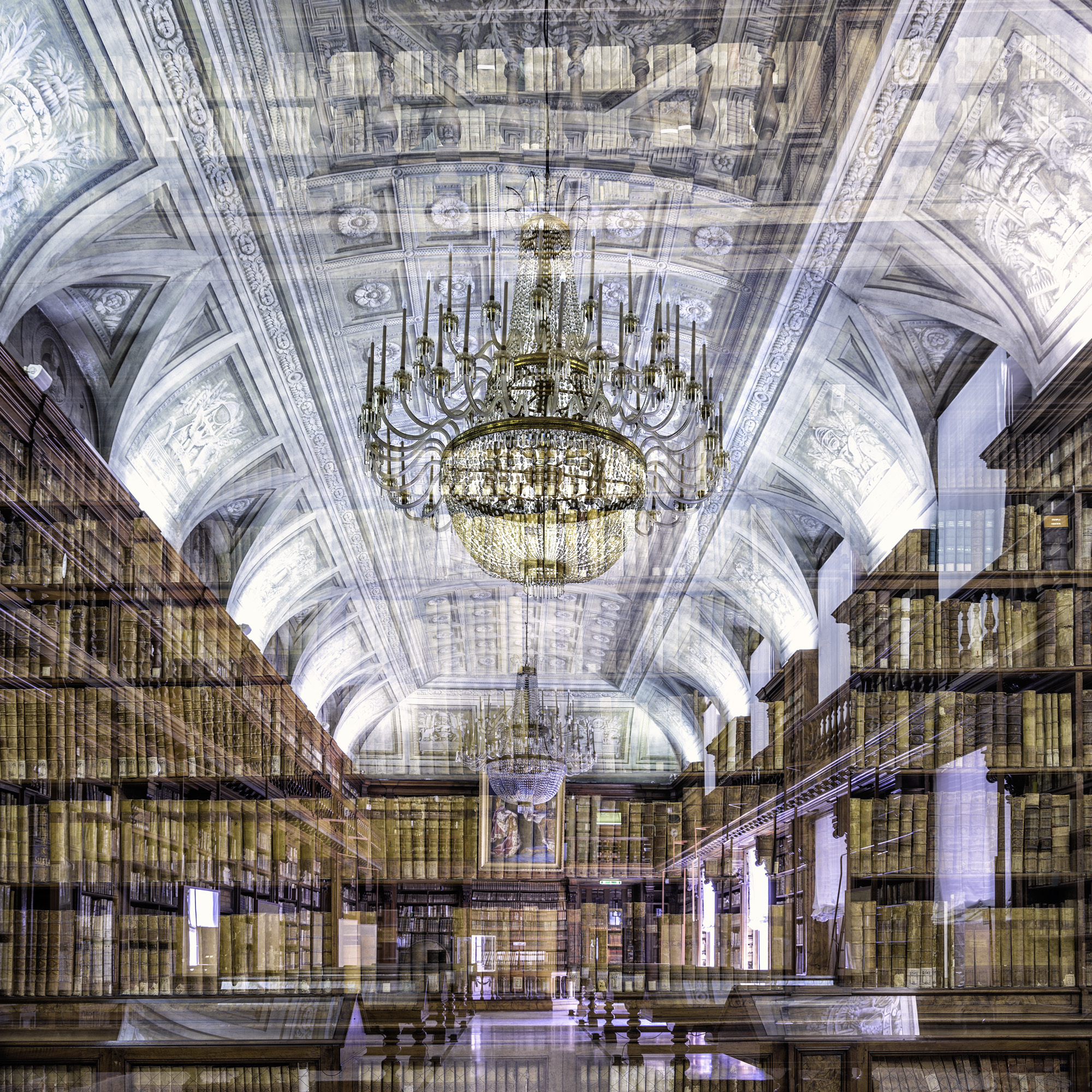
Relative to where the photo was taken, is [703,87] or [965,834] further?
[965,834]

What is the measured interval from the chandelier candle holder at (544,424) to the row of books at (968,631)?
695 millimetres

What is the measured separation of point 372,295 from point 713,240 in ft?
3.64

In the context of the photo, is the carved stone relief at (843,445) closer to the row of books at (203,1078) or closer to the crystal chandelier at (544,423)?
Result: the crystal chandelier at (544,423)

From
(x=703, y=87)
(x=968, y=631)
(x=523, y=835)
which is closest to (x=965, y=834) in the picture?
(x=968, y=631)

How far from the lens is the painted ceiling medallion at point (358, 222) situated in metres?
3.31

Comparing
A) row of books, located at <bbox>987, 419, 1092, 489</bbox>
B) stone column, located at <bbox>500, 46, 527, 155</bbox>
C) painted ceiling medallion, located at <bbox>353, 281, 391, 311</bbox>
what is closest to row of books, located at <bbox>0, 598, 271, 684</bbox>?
painted ceiling medallion, located at <bbox>353, 281, 391, 311</bbox>

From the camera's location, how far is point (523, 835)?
10.9 ft

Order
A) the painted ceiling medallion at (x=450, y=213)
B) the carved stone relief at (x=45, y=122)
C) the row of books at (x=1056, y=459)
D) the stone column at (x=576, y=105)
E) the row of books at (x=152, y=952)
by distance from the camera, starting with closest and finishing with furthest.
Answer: the carved stone relief at (x=45, y=122)
the stone column at (x=576, y=105)
the row of books at (x=152, y=952)
the painted ceiling medallion at (x=450, y=213)
the row of books at (x=1056, y=459)

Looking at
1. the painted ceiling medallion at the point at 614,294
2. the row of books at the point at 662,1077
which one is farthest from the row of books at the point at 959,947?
the painted ceiling medallion at the point at 614,294

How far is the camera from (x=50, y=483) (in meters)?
3.37

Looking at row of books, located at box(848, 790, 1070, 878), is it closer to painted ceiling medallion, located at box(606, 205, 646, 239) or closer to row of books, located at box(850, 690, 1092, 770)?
row of books, located at box(850, 690, 1092, 770)

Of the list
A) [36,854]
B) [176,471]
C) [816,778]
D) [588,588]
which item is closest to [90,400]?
[176,471]

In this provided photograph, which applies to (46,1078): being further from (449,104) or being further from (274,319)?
(449,104)

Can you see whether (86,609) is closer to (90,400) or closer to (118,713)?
(118,713)
